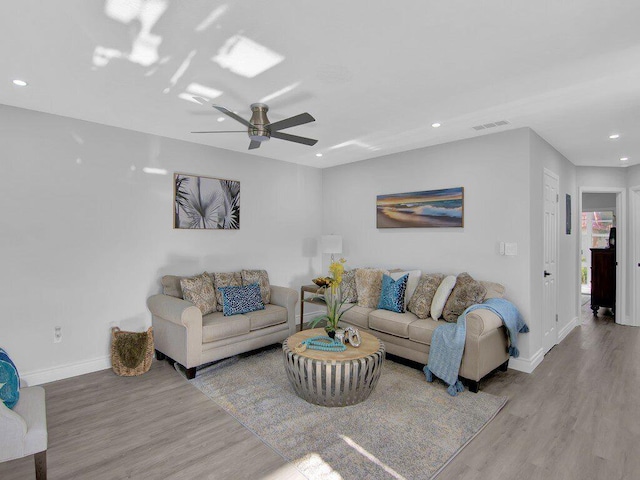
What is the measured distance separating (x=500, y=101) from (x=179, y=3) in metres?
2.51

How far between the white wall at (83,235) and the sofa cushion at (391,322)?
2085 mm

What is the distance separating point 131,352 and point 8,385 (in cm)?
160

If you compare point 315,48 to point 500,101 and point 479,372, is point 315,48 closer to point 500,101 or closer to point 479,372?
point 500,101

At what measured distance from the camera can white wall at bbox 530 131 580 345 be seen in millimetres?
3590

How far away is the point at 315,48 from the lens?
2.10 meters

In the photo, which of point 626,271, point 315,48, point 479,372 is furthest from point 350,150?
point 626,271

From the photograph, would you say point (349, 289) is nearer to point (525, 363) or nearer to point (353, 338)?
point (353, 338)

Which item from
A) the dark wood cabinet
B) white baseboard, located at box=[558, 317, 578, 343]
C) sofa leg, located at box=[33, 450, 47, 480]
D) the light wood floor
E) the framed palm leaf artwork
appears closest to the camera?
sofa leg, located at box=[33, 450, 47, 480]

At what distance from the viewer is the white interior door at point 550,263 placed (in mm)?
3904

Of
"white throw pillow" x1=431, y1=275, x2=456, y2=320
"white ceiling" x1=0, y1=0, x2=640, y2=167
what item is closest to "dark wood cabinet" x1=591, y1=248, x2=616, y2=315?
"white ceiling" x1=0, y1=0, x2=640, y2=167

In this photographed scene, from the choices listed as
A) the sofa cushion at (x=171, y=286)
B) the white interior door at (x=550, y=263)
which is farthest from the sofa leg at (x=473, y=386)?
the sofa cushion at (x=171, y=286)

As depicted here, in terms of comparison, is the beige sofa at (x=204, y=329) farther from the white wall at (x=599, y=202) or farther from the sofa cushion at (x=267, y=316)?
the white wall at (x=599, y=202)

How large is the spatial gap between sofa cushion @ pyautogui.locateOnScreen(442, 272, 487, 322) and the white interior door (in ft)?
3.29

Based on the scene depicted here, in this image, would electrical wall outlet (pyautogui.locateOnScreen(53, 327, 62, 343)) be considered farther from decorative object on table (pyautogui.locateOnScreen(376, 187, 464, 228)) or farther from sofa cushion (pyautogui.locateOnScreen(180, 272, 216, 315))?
decorative object on table (pyautogui.locateOnScreen(376, 187, 464, 228))
